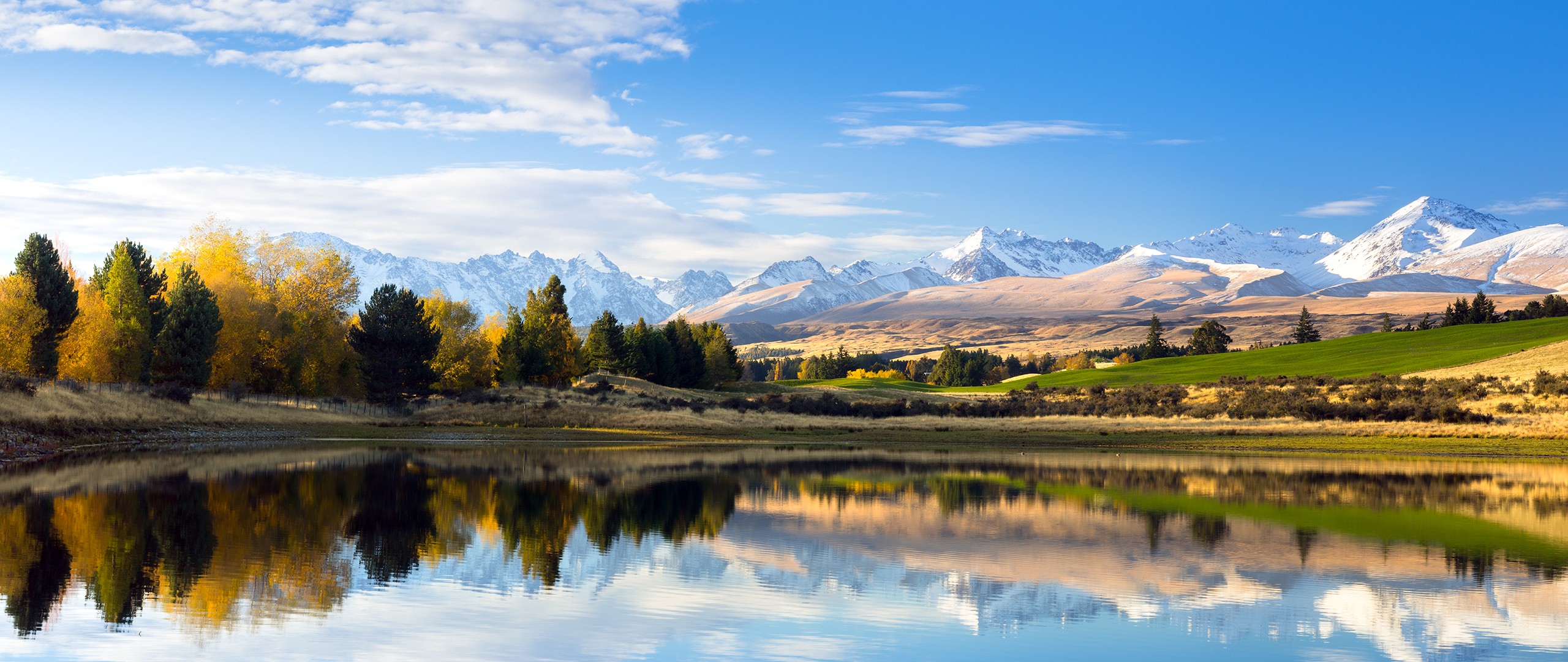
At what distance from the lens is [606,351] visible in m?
118

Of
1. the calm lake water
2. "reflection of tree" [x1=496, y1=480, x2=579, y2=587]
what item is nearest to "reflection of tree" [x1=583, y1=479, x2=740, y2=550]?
the calm lake water

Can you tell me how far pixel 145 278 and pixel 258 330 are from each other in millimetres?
7779

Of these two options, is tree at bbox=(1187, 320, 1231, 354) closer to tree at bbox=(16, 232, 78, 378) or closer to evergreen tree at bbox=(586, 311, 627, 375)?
evergreen tree at bbox=(586, 311, 627, 375)

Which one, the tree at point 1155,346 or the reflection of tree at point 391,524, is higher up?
the tree at point 1155,346

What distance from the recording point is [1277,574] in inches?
764

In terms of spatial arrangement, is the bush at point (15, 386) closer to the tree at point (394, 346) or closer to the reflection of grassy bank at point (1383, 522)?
the tree at point (394, 346)

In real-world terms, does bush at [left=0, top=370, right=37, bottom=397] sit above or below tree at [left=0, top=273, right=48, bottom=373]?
below

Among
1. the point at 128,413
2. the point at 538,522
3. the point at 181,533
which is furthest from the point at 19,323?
the point at 538,522

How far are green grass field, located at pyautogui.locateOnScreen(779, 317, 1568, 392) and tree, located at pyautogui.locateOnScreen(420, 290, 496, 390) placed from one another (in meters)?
55.5

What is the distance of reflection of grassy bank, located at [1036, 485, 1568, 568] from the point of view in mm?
22672

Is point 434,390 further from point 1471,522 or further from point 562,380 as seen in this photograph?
point 1471,522

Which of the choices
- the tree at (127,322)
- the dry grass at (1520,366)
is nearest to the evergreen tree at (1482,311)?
the dry grass at (1520,366)

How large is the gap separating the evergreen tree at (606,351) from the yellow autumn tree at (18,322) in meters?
61.1

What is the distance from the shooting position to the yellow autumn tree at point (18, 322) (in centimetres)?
5841
